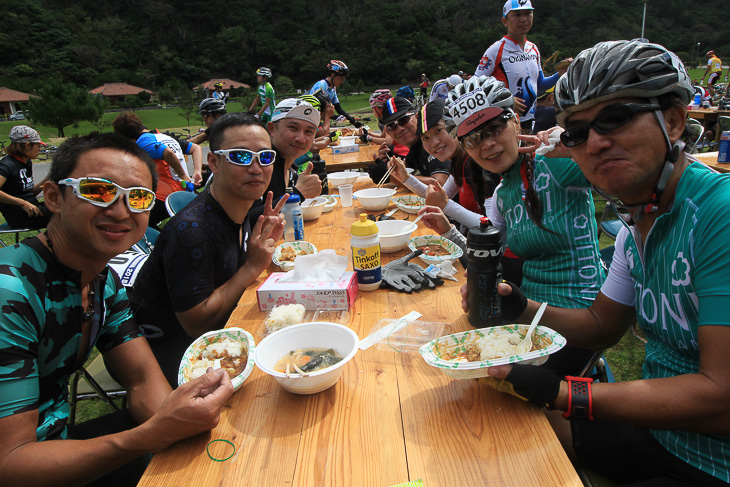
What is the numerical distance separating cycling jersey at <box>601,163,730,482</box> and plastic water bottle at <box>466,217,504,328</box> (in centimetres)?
54

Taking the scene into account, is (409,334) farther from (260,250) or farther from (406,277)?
(260,250)

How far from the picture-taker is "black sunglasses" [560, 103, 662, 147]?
1.25 m

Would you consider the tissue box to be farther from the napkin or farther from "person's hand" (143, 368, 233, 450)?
"person's hand" (143, 368, 233, 450)

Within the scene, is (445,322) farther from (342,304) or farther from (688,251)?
(688,251)

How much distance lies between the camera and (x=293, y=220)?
2.90 m

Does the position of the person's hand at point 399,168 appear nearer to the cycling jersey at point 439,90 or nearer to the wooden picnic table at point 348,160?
the cycling jersey at point 439,90

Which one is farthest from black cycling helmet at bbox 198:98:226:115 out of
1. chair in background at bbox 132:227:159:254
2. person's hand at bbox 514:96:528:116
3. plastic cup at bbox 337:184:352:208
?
person's hand at bbox 514:96:528:116

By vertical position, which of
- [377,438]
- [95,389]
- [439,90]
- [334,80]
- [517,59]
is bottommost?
[95,389]

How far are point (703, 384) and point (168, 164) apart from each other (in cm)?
618

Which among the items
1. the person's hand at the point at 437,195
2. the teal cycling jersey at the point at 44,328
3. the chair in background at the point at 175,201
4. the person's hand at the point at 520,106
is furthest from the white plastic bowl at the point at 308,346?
the person's hand at the point at 520,106

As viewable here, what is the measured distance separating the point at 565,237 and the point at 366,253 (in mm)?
1115

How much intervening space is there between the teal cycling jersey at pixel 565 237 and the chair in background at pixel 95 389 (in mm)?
2514

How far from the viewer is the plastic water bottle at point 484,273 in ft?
4.81

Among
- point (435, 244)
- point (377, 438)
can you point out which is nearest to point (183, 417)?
point (377, 438)
